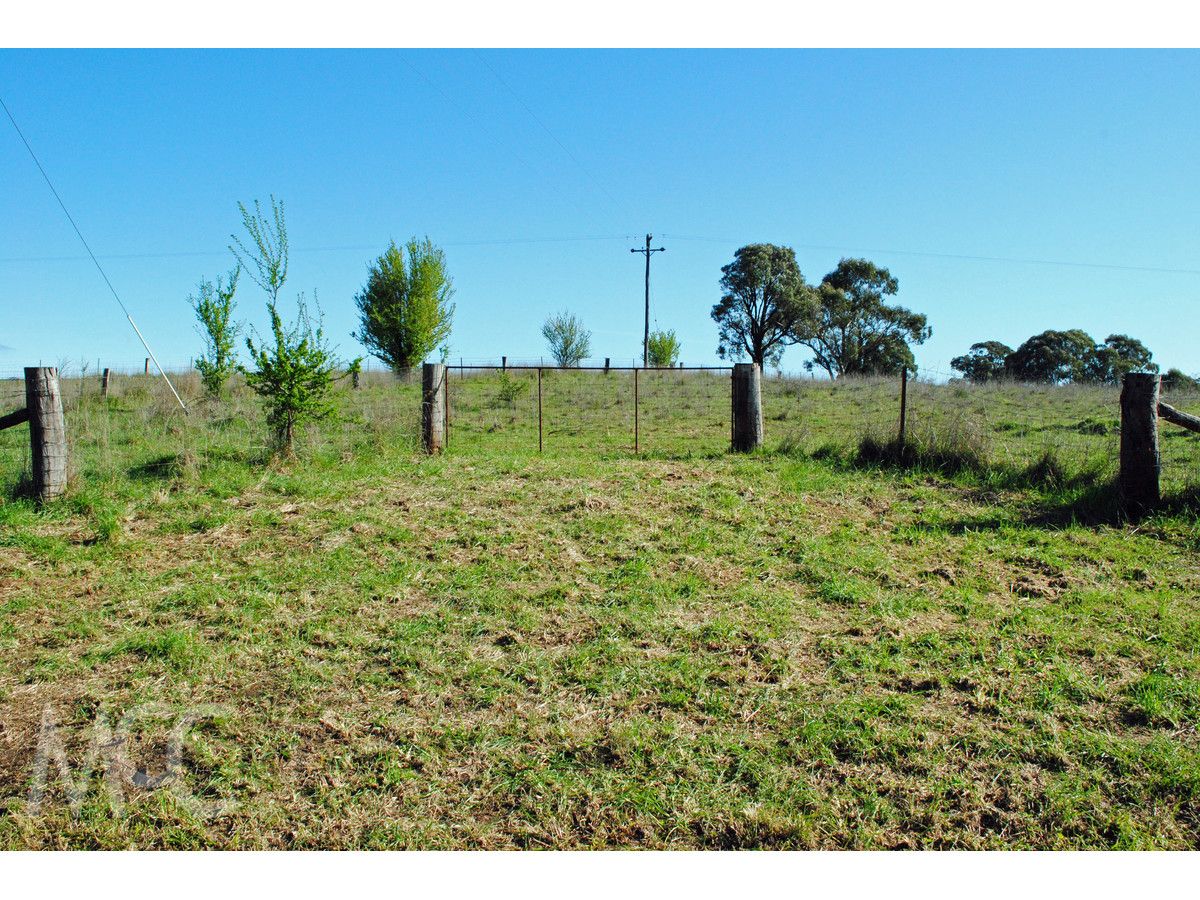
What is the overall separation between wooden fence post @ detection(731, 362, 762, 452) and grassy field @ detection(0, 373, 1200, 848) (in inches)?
79.5

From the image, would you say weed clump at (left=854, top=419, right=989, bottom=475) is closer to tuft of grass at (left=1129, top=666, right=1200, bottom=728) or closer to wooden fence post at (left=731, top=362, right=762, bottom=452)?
wooden fence post at (left=731, top=362, right=762, bottom=452)

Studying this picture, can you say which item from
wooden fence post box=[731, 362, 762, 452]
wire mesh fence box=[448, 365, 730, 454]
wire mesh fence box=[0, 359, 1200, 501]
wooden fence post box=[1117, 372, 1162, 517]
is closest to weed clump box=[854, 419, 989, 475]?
wire mesh fence box=[0, 359, 1200, 501]

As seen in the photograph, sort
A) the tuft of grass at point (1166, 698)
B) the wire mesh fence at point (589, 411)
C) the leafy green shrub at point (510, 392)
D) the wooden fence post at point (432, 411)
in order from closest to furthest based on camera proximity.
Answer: the tuft of grass at point (1166, 698) → the wooden fence post at point (432, 411) → the wire mesh fence at point (589, 411) → the leafy green shrub at point (510, 392)

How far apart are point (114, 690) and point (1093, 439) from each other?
13.8 meters

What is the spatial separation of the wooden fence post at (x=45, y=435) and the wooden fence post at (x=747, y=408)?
8.77 metres

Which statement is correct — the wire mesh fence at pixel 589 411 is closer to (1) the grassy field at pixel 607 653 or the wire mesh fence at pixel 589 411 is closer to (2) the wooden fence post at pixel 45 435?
(1) the grassy field at pixel 607 653

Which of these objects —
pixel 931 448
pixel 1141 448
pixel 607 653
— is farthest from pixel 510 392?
pixel 607 653

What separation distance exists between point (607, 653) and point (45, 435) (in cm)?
687

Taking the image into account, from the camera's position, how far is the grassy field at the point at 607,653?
2957 mm

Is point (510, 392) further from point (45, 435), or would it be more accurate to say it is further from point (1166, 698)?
point (1166, 698)

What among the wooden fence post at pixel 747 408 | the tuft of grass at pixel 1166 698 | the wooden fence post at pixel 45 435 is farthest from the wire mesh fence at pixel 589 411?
the tuft of grass at pixel 1166 698

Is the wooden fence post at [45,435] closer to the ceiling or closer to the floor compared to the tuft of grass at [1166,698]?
closer to the ceiling

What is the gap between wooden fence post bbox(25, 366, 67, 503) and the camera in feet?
24.9

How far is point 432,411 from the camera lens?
11102 millimetres
